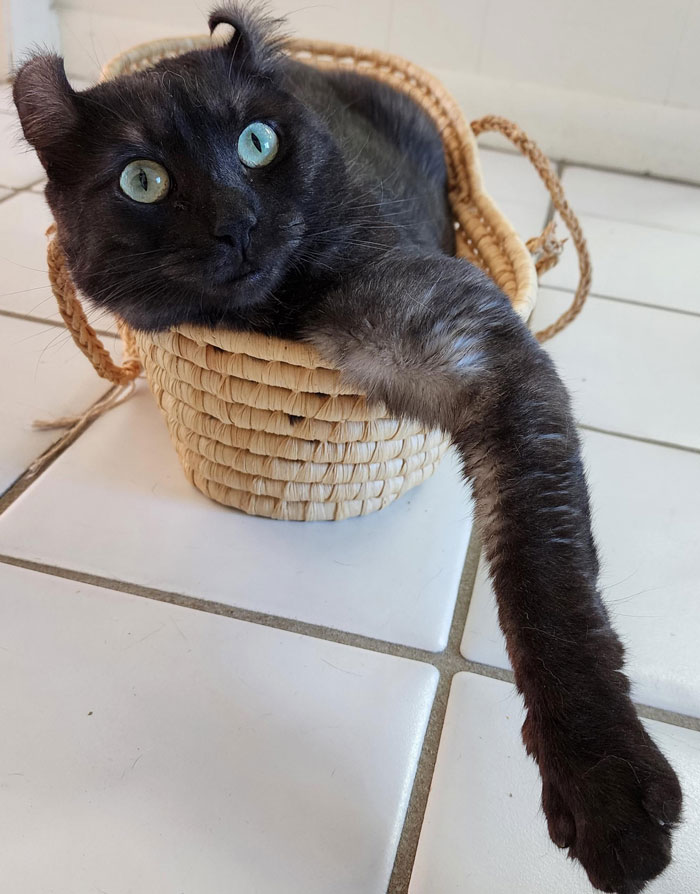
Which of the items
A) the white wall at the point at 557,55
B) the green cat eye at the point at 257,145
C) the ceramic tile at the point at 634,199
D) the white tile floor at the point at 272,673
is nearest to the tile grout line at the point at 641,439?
the white tile floor at the point at 272,673

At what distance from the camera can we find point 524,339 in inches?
24.9

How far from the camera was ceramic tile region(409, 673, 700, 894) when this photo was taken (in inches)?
20.8

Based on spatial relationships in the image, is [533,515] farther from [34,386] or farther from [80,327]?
[34,386]

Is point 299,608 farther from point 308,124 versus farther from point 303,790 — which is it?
point 308,124

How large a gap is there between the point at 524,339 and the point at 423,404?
0.32 feet

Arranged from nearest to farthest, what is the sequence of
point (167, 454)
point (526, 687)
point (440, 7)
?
point (526, 687) < point (167, 454) < point (440, 7)

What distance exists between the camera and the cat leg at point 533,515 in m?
0.43

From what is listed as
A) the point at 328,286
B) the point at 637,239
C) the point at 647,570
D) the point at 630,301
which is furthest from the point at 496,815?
the point at 637,239

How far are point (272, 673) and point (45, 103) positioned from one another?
1.67 ft

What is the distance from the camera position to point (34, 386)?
97 centimetres

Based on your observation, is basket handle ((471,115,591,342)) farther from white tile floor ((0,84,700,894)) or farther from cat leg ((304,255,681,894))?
cat leg ((304,255,681,894))

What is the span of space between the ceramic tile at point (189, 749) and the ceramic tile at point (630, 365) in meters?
0.49

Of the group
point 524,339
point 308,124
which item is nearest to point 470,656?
point 524,339

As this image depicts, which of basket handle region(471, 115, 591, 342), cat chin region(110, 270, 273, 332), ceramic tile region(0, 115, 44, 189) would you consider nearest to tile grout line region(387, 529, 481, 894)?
cat chin region(110, 270, 273, 332)
